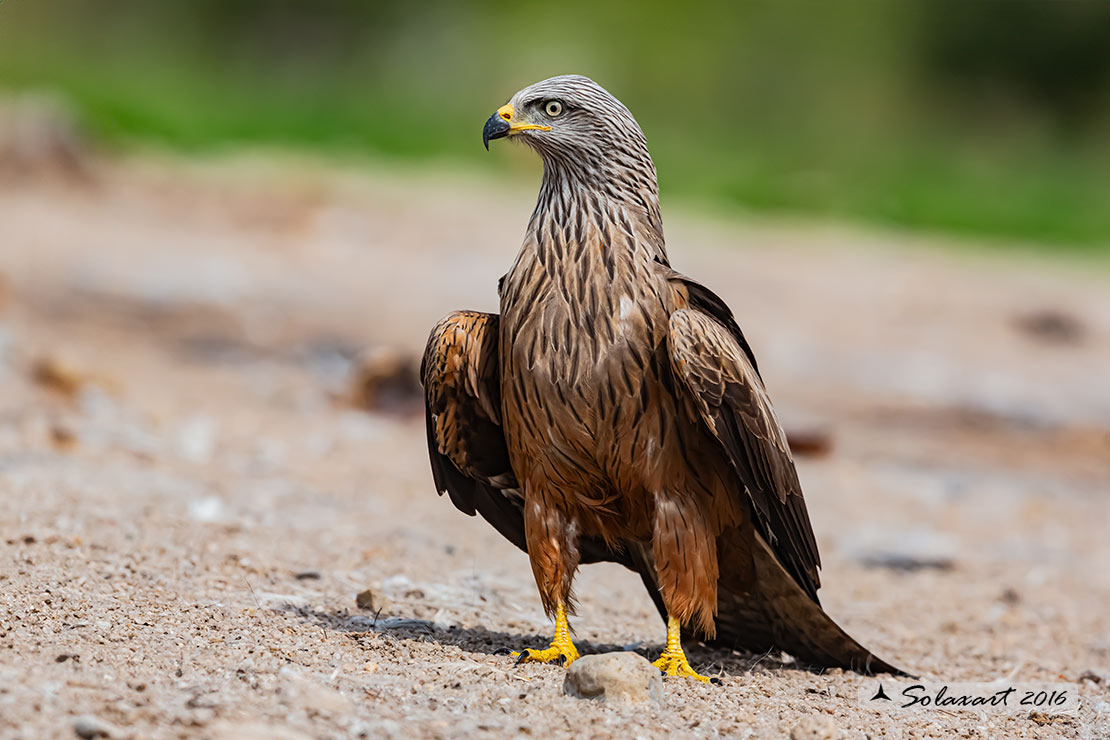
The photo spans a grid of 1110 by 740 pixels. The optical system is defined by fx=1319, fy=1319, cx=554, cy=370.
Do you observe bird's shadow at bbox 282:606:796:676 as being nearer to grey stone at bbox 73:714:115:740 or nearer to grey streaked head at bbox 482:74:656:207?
grey stone at bbox 73:714:115:740

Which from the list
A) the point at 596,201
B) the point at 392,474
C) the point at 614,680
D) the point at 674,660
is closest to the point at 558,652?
the point at 674,660

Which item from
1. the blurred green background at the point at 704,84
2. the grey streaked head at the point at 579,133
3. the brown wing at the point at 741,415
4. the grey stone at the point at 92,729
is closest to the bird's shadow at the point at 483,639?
the brown wing at the point at 741,415

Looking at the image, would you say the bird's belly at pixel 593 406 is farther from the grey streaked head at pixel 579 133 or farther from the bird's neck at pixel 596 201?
the grey streaked head at pixel 579 133

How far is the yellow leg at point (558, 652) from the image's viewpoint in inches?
166

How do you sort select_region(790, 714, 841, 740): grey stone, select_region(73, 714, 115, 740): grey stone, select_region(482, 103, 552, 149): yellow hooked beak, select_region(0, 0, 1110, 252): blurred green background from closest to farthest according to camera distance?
select_region(73, 714, 115, 740): grey stone
select_region(790, 714, 841, 740): grey stone
select_region(482, 103, 552, 149): yellow hooked beak
select_region(0, 0, 1110, 252): blurred green background

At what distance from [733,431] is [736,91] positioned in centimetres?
2408

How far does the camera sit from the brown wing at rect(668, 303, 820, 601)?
4043mm

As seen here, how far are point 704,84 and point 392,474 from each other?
20893mm

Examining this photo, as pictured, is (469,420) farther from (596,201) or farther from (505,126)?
(505,126)

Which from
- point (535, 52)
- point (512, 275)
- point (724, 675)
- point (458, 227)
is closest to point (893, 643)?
point (724, 675)

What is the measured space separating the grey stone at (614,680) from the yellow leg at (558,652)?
16.1 inches

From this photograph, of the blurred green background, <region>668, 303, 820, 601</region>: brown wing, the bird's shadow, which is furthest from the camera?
the blurred green background

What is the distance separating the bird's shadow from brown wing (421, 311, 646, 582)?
0.33 metres

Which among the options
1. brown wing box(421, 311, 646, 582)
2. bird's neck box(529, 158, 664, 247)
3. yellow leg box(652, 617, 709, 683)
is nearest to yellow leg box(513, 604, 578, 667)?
yellow leg box(652, 617, 709, 683)
